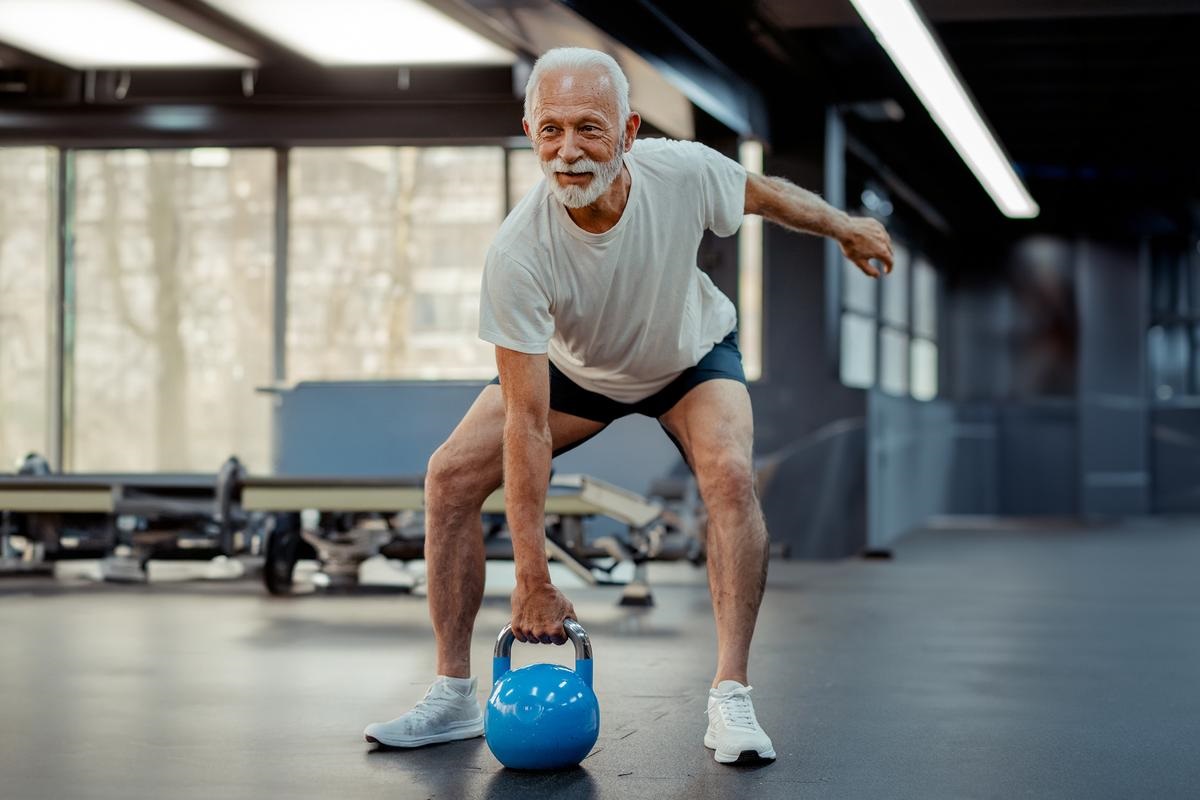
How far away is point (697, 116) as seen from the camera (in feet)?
31.4

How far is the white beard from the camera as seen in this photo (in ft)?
8.74

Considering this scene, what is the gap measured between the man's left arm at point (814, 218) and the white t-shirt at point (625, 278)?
58mm

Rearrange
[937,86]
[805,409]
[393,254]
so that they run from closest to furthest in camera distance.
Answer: [937,86] → [805,409] → [393,254]

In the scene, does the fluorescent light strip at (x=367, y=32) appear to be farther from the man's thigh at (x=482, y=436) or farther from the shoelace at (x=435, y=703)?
the shoelace at (x=435, y=703)

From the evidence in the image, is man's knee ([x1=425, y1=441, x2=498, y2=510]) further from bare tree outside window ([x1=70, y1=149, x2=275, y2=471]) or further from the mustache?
bare tree outside window ([x1=70, y1=149, x2=275, y2=471])

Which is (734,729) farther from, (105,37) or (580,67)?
(105,37)

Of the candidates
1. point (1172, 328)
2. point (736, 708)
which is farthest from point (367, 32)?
point (1172, 328)

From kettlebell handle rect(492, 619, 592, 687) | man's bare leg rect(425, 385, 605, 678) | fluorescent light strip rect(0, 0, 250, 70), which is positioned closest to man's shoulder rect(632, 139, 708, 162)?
Answer: man's bare leg rect(425, 385, 605, 678)

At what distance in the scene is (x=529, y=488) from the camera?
9.02 ft

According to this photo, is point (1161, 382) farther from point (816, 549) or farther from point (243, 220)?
point (243, 220)

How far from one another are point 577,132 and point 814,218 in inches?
25.0

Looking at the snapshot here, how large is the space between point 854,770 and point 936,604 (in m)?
4.01

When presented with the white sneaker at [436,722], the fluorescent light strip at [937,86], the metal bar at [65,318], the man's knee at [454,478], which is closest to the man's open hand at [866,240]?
→ the man's knee at [454,478]

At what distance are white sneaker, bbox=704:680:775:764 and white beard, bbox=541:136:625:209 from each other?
3.28 ft
